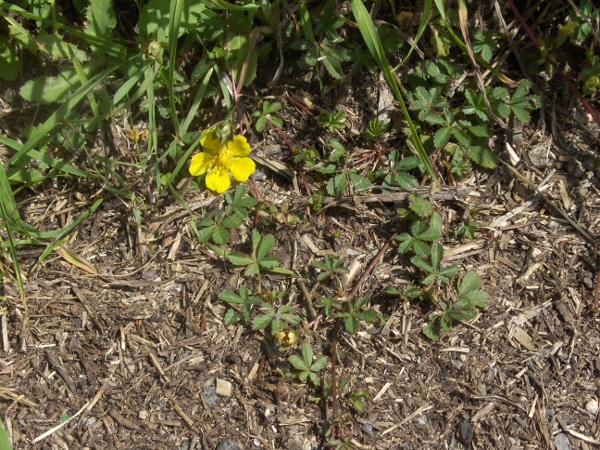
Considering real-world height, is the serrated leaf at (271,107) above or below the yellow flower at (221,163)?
above

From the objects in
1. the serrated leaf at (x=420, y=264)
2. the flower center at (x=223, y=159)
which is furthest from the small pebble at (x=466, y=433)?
the flower center at (x=223, y=159)

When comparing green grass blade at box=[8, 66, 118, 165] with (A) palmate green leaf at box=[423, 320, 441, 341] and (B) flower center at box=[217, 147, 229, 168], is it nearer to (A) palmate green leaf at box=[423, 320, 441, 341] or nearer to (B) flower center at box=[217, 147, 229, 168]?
(B) flower center at box=[217, 147, 229, 168]

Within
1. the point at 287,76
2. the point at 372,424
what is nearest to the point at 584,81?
the point at 287,76

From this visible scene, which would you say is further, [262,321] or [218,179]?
[218,179]

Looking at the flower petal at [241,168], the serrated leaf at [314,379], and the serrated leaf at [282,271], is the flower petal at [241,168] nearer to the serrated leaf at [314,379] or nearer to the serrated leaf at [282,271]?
the serrated leaf at [282,271]

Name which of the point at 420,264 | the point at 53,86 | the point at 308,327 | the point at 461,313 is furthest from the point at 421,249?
the point at 53,86

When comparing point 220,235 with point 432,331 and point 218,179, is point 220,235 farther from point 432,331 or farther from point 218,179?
point 432,331
